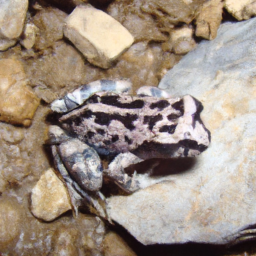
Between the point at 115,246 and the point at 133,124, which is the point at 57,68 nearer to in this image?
the point at 133,124

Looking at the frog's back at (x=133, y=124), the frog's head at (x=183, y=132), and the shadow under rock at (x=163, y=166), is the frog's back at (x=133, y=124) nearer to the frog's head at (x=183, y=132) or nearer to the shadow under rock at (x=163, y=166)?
the frog's head at (x=183, y=132)

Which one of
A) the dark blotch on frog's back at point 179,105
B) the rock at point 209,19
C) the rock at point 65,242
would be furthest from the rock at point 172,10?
the rock at point 65,242

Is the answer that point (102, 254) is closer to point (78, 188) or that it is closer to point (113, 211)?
point (113, 211)

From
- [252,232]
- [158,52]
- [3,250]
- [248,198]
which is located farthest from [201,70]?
[3,250]

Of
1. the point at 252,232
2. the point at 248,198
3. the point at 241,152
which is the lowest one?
the point at 252,232

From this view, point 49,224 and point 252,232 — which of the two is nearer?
point 252,232

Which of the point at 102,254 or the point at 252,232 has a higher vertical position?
the point at 252,232
